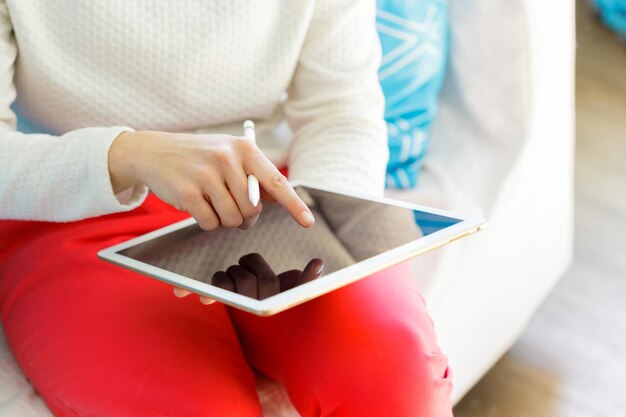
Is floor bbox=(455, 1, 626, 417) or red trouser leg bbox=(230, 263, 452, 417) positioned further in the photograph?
floor bbox=(455, 1, 626, 417)

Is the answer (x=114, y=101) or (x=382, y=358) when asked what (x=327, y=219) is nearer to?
(x=382, y=358)

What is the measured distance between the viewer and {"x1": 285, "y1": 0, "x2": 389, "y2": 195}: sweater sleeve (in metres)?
0.93

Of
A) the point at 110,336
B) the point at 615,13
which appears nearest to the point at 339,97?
the point at 110,336

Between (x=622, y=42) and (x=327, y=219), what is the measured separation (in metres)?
1.93

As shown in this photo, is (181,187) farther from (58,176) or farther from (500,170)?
(500,170)

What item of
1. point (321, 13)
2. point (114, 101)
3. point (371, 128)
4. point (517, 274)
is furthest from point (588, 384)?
point (114, 101)

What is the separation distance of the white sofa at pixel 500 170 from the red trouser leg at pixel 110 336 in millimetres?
397

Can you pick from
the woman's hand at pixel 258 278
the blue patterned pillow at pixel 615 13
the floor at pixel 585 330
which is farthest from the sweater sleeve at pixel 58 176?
the blue patterned pillow at pixel 615 13

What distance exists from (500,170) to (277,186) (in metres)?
0.61

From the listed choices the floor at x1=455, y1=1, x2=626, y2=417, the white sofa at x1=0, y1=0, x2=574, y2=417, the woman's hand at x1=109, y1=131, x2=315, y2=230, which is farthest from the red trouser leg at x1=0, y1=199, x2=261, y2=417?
the floor at x1=455, y1=1, x2=626, y2=417

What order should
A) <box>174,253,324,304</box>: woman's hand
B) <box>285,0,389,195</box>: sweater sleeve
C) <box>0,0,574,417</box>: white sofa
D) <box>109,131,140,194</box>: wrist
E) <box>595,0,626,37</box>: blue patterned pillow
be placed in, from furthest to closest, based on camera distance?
1. <box>595,0,626,37</box>: blue patterned pillow
2. <box>0,0,574,417</box>: white sofa
3. <box>285,0,389,195</box>: sweater sleeve
4. <box>109,131,140,194</box>: wrist
5. <box>174,253,324,304</box>: woman's hand

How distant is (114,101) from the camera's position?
35.1 inches

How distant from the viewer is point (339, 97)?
97 cm

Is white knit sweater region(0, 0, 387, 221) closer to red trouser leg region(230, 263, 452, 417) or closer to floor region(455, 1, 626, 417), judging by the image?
red trouser leg region(230, 263, 452, 417)
